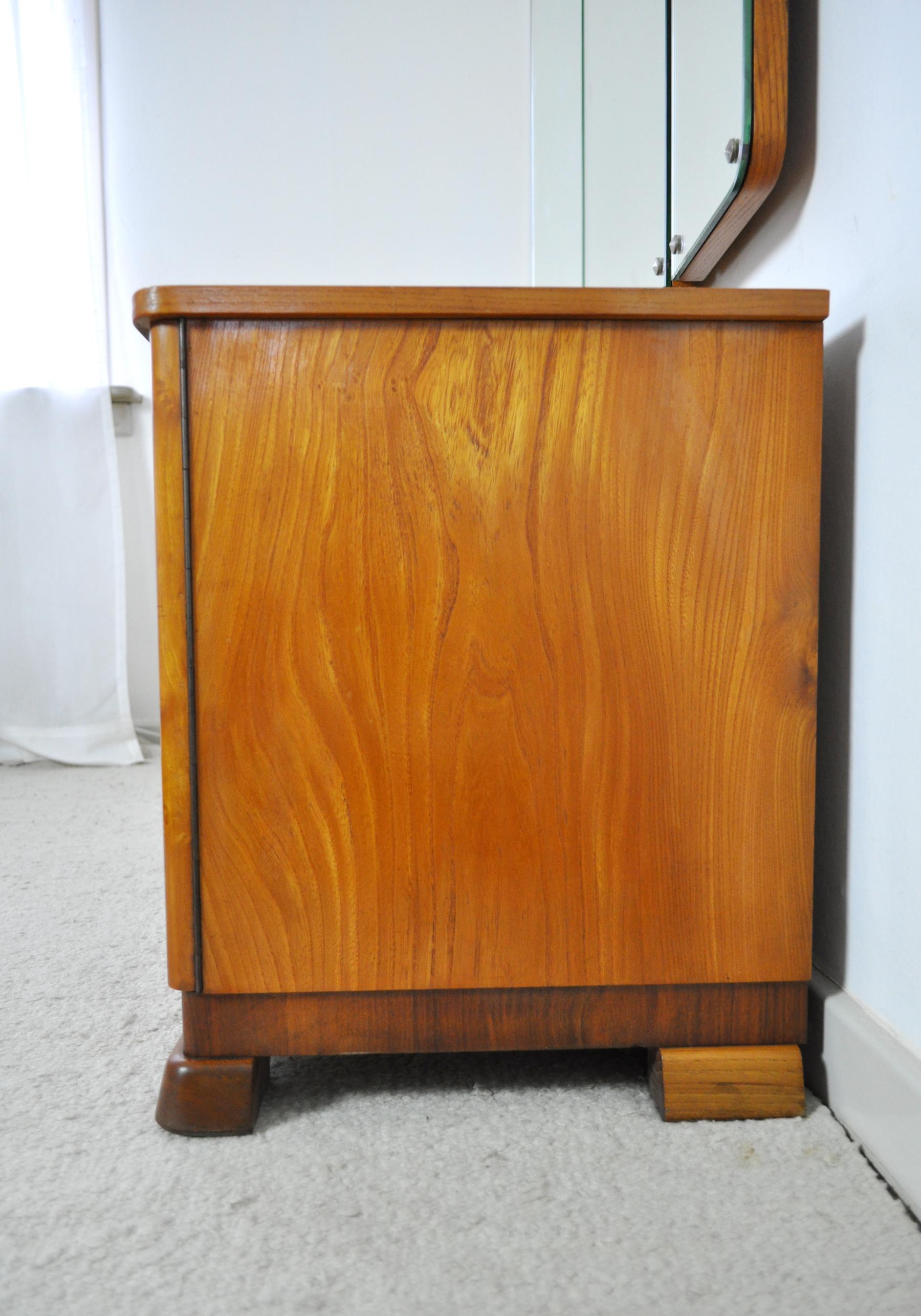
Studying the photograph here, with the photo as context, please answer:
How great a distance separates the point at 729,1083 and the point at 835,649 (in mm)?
291

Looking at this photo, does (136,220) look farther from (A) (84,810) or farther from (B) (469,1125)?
(B) (469,1125)

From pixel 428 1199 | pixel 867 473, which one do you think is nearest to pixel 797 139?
pixel 867 473

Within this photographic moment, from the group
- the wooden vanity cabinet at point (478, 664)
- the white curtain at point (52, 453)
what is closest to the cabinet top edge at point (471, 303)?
the wooden vanity cabinet at point (478, 664)

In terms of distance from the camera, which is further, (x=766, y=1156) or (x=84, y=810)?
(x=84, y=810)

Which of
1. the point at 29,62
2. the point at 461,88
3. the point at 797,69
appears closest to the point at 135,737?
the point at 29,62

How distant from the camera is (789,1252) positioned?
479 millimetres

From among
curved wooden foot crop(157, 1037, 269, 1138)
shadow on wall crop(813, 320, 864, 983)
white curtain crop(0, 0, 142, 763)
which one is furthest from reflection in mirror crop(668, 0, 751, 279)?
white curtain crop(0, 0, 142, 763)

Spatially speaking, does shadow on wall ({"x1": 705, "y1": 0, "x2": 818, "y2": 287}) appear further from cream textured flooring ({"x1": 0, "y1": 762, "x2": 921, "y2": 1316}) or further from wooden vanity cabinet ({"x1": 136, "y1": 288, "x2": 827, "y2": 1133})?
cream textured flooring ({"x1": 0, "y1": 762, "x2": 921, "y2": 1316})

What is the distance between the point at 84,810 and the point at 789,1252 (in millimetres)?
1349

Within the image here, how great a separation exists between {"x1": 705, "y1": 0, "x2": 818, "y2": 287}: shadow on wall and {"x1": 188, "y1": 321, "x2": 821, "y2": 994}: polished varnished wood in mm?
203

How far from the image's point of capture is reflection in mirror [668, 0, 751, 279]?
27.3 inches

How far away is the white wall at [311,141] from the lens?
6.85ft

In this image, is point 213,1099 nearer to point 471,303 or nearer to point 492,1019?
point 492,1019

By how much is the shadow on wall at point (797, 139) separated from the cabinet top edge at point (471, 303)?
0.19 m
